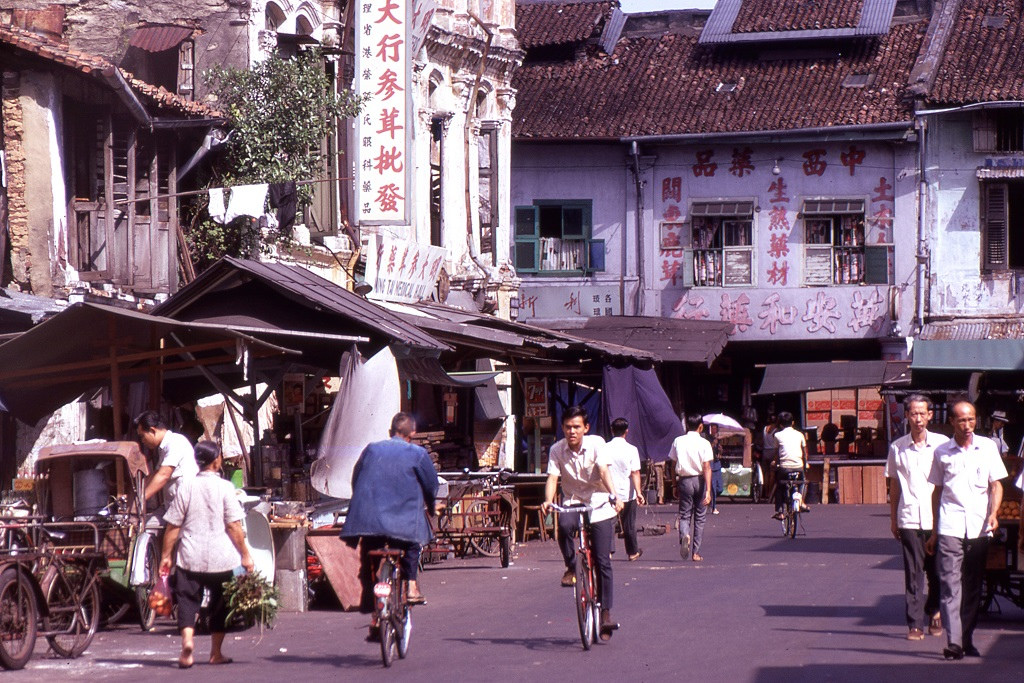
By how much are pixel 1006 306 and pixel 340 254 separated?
1722cm

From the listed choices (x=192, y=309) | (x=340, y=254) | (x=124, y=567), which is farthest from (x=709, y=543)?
(x=124, y=567)

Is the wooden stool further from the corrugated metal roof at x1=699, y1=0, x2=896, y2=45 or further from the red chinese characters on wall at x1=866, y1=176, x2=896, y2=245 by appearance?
the corrugated metal roof at x1=699, y1=0, x2=896, y2=45

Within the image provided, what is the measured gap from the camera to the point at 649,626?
13.6 meters

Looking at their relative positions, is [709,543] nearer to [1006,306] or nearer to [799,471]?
[799,471]

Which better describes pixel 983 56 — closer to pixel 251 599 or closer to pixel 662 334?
pixel 662 334

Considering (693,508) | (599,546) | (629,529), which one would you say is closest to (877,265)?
(693,508)

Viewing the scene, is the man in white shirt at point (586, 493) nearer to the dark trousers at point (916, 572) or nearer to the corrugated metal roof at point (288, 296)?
the dark trousers at point (916, 572)

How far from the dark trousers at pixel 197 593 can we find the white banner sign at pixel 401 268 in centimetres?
1309

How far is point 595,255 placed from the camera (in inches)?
1516

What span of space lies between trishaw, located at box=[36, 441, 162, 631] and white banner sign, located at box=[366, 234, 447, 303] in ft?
30.2

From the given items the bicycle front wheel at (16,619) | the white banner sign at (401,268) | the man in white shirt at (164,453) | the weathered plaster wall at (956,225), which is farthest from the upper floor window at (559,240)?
the bicycle front wheel at (16,619)

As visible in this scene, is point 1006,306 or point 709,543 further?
point 1006,306

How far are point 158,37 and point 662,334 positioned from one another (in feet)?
50.5

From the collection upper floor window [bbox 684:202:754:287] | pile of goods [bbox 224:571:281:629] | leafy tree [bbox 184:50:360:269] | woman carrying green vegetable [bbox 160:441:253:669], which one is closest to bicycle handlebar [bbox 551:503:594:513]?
pile of goods [bbox 224:571:281:629]
